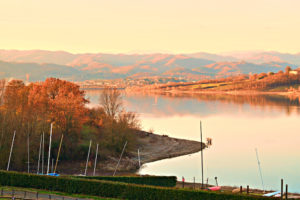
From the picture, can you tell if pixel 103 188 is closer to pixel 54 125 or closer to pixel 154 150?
pixel 54 125

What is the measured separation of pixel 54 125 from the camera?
51.6m

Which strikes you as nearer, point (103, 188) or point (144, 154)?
point (103, 188)

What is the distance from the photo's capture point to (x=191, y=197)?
26312mm

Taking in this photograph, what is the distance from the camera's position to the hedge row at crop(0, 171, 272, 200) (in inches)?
1033

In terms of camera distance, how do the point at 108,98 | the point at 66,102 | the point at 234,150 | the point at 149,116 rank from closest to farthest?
the point at 66,102, the point at 234,150, the point at 108,98, the point at 149,116

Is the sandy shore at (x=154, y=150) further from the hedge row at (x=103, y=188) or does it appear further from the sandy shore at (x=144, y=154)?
the hedge row at (x=103, y=188)

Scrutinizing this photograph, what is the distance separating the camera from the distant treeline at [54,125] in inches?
1739

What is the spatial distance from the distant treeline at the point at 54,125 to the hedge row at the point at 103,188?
1156 centimetres

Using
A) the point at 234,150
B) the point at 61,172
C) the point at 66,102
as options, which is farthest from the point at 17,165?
the point at 234,150

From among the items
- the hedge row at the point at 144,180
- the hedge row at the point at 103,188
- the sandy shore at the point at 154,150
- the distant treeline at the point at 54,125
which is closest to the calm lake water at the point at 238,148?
the sandy shore at the point at 154,150

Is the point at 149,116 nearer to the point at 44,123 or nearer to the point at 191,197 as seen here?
the point at 44,123

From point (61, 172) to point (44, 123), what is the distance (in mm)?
7936

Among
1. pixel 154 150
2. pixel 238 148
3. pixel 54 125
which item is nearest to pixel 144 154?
pixel 154 150

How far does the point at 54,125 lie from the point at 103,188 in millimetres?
25157
